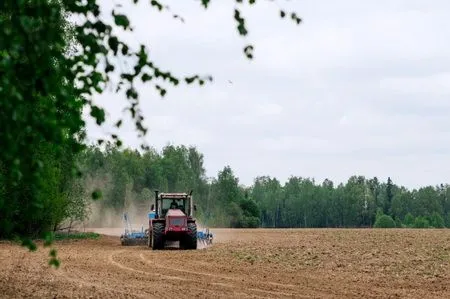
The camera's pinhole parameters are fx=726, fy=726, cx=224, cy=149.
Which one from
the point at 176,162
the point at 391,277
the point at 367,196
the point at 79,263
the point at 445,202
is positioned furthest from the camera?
the point at 445,202

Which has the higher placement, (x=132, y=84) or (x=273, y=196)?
(x=273, y=196)

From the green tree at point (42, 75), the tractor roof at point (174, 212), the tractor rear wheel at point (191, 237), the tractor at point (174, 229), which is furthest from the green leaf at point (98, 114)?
the tractor roof at point (174, 212)

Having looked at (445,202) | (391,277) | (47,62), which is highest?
(445,202)

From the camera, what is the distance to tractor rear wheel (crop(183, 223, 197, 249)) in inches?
1200

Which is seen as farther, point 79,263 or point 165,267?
point 79,263

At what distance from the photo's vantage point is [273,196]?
172 metres

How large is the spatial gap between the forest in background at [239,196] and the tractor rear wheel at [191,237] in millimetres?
15493

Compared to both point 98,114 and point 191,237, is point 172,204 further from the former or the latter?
point 98,114

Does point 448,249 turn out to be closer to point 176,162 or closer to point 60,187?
point 60,187

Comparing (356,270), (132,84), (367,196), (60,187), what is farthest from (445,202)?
(132,84)

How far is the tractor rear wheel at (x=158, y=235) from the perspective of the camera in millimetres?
30297

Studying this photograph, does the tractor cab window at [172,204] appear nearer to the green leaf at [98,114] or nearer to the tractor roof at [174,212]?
the tractor roof at [174,212]

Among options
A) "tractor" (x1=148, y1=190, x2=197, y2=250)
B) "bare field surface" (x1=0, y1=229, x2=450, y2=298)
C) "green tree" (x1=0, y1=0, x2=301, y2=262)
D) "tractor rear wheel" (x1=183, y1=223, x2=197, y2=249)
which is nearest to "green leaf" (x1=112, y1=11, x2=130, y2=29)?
"green tree" (x1=0, y1=0, x2=301, y2=262)

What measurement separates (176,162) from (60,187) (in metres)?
82.3
